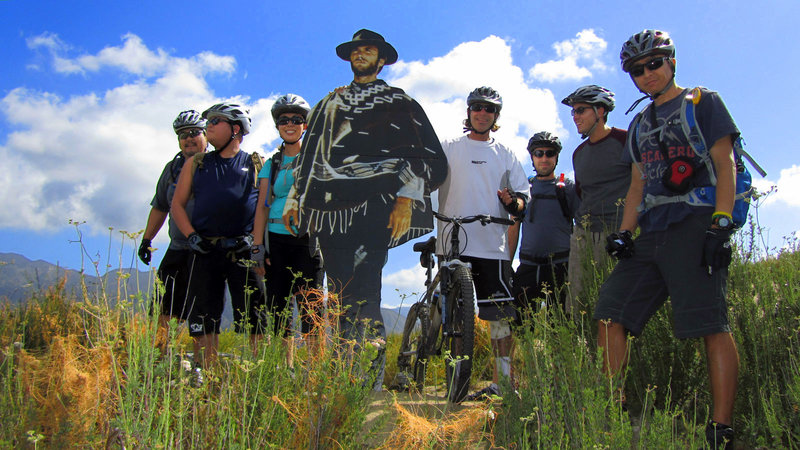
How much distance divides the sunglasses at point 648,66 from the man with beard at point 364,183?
4.71ft

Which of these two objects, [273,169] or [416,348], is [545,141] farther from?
[273,169]

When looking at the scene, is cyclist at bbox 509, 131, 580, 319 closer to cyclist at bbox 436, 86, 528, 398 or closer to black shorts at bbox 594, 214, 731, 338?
cyclist at bbox 436, 86, 528, 398

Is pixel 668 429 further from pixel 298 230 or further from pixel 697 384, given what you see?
pixel 298 230

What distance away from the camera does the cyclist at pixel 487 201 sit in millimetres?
4785

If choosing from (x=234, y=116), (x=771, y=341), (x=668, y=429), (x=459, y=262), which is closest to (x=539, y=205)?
(x=459, y=262)

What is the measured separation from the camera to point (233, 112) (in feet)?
16.3

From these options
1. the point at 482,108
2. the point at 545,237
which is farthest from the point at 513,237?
the point at 482,108

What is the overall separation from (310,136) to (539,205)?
100.0 inches

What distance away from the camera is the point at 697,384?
154 inches

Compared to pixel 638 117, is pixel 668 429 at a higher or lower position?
lower

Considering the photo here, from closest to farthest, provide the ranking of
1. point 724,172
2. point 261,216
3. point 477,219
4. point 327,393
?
point 327,393, point 724,172, point 477,219, point 261,216

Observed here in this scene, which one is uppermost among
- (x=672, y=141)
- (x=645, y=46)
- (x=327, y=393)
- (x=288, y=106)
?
(x=288, y=106)

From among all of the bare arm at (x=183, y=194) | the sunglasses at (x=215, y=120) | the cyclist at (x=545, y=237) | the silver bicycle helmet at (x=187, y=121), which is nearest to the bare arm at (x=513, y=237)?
the cyclist at (x=545, y=237)

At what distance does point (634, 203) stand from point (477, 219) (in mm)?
1226
